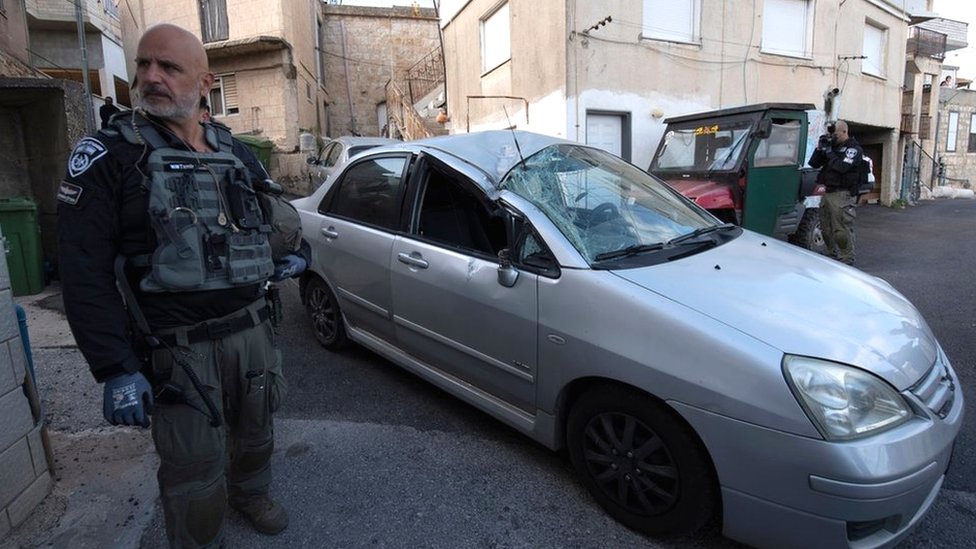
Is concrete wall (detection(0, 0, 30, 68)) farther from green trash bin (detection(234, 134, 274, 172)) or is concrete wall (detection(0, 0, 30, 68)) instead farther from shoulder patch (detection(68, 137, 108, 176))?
shoulder patch (detection(68, 137, 108, 176))

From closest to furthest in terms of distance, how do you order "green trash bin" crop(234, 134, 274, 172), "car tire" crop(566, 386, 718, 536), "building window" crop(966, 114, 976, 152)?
"car tire" crop(566, 386, 718, 536) → "green trash bin" crop(234, 134, 274, 172) → "building window" crop(966, 114, 976, 152)

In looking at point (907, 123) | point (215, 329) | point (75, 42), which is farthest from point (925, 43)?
point (75, 42)

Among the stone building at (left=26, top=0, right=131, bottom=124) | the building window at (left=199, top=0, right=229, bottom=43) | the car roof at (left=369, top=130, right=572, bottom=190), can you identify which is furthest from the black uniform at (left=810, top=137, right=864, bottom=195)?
the stone building at (left=26, top=0, right=131, bottom=124)

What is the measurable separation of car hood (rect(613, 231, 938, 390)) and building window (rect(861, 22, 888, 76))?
48.4 feet

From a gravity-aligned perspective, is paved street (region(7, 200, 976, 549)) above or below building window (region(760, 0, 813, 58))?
below

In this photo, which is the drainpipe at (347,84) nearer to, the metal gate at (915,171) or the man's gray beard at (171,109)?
the metal gate at (915,171)

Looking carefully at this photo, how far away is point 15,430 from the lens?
219 centimetres

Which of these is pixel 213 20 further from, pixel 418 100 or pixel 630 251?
pixel 630 251

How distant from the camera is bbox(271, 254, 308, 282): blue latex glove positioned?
2.11 metres

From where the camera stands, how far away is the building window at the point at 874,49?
13797 mm

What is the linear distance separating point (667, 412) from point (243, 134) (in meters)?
16.6

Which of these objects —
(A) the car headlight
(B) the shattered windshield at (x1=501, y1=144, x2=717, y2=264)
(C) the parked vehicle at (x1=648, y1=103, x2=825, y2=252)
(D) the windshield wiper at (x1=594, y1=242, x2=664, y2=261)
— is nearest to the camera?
(A) the car headlight

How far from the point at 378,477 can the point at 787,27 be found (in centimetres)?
1322

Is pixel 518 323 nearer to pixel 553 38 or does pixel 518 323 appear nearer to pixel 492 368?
pixel 492 368
